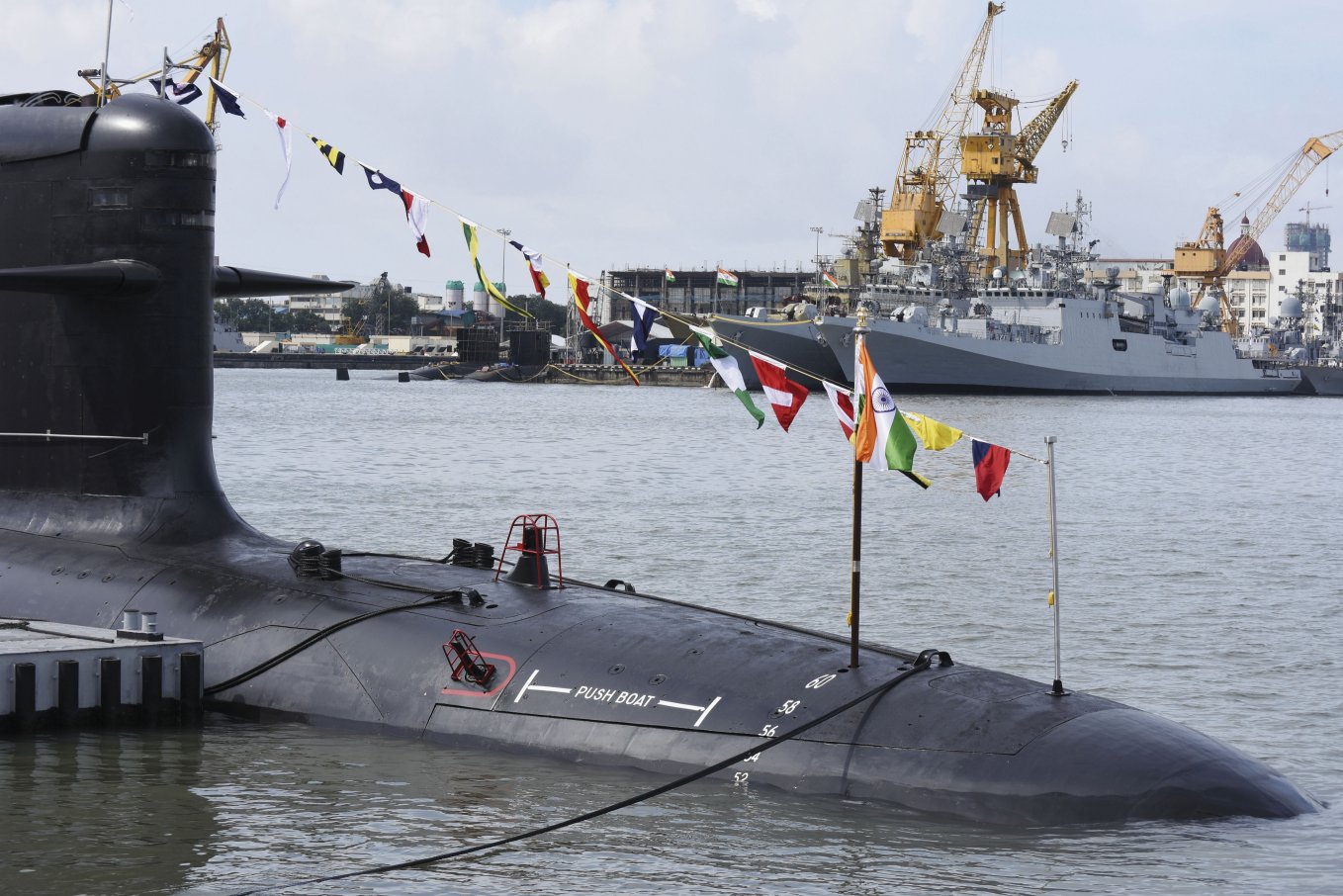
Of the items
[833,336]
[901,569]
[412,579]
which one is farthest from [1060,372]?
[412,579]

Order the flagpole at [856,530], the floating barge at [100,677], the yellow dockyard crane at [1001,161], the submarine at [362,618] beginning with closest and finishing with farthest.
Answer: the submarine at [362,618] < the flagpole at [856,530] < the floating barge at [100,677] < the yellow dockyard crane at [1001,161]

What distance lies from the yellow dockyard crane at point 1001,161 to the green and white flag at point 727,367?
99.4m

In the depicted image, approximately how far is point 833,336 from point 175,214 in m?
75.8

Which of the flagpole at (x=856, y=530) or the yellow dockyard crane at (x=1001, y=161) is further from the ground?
the yellow dockyard crane at (x=1001, y=161)

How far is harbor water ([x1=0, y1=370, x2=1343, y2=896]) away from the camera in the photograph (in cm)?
1038

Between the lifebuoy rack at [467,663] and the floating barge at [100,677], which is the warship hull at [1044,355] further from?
the lifebuoy rack at [467,663]

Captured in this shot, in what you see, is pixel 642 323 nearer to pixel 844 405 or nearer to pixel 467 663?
pixel 844 405

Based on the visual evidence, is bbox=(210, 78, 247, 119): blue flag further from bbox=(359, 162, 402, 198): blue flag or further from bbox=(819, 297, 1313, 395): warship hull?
bbox=(819, 297, 1313, 395): warship hull

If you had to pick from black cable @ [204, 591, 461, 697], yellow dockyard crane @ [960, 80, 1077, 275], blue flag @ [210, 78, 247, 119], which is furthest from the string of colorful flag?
yellow dockyard crane @ [960, 80, 1077, 275]

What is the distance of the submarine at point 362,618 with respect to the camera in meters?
10.6

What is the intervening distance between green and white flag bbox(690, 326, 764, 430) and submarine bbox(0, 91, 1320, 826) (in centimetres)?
171

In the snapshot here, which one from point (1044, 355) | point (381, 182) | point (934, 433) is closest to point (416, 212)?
point (381, 182)

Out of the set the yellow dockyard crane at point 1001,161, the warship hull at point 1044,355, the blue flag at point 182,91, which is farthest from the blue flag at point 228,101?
the yellow dockyard crane at point 1001,161

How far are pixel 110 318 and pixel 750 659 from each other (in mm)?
6392
